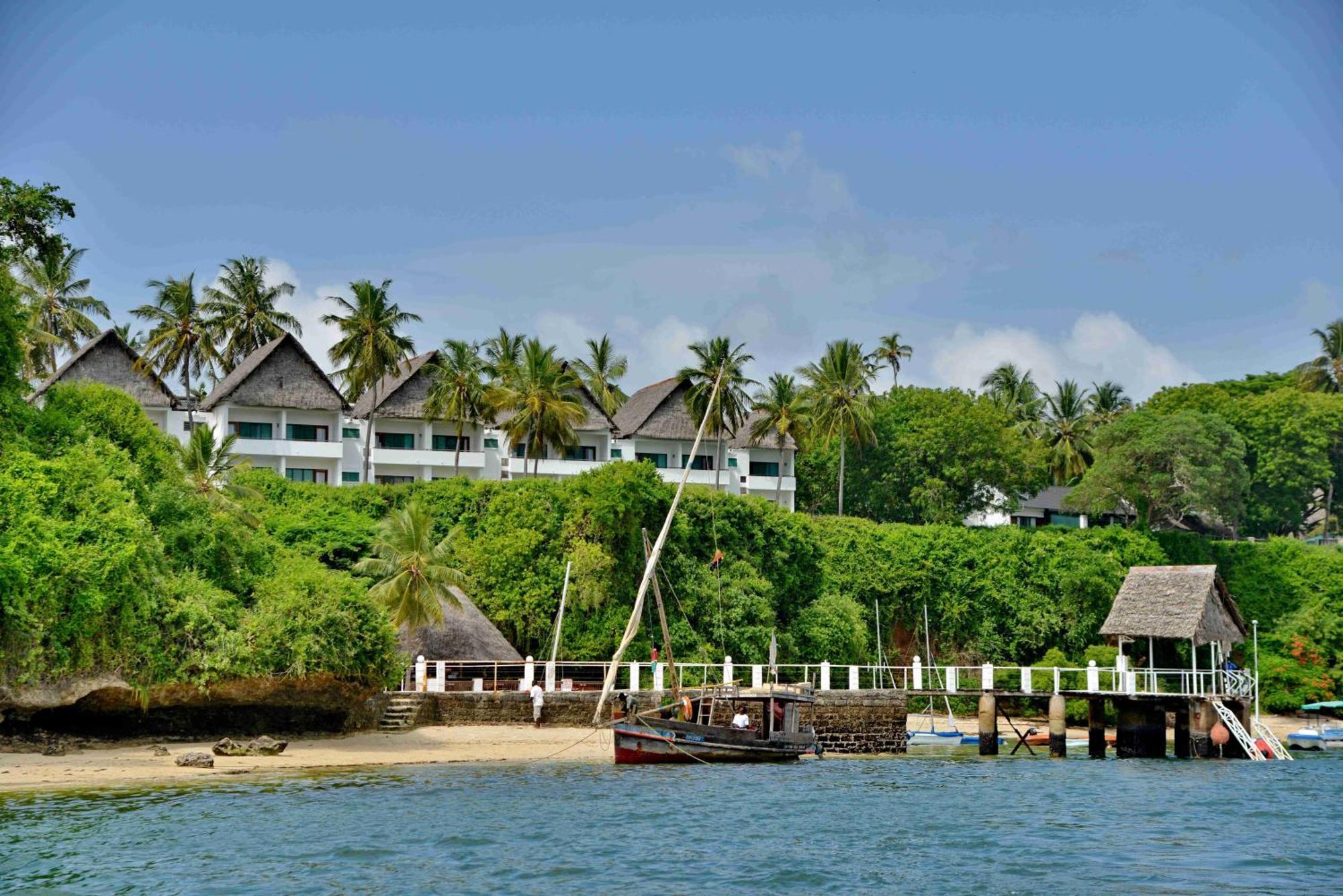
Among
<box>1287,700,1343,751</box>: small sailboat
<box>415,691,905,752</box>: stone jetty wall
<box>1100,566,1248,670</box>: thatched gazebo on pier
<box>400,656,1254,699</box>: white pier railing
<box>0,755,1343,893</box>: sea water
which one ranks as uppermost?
<box>1100,566,1248,670</box>: thatched gazebo on pier

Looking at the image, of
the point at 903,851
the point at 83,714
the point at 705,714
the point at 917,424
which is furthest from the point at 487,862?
the point at 917,424

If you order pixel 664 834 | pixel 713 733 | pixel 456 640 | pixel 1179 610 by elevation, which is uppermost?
pixel 1179 610

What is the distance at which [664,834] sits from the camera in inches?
1113

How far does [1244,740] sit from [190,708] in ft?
104

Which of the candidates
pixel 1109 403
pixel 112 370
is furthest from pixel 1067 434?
pixel 112 370

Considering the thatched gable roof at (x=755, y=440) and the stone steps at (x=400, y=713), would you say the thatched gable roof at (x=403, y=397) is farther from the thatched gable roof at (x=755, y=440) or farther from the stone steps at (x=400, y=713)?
the stone steps at (x=400, y=713)

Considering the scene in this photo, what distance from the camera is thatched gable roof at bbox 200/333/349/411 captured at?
2763 inches

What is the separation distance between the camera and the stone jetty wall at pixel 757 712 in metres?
44.6

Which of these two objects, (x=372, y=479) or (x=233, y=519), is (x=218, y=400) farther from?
(x=233, y=519)

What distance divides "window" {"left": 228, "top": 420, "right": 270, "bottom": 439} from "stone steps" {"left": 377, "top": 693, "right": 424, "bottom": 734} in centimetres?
3054

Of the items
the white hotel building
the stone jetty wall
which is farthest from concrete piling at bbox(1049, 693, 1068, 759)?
the white hotel building

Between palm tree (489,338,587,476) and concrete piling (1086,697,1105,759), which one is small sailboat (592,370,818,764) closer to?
concrete piling (1086,697,1105,759)

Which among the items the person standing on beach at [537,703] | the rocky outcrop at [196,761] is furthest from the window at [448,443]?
the rocky outcrop at [196,761]

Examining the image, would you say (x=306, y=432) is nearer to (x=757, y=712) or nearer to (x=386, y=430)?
(x=386, y=430)
